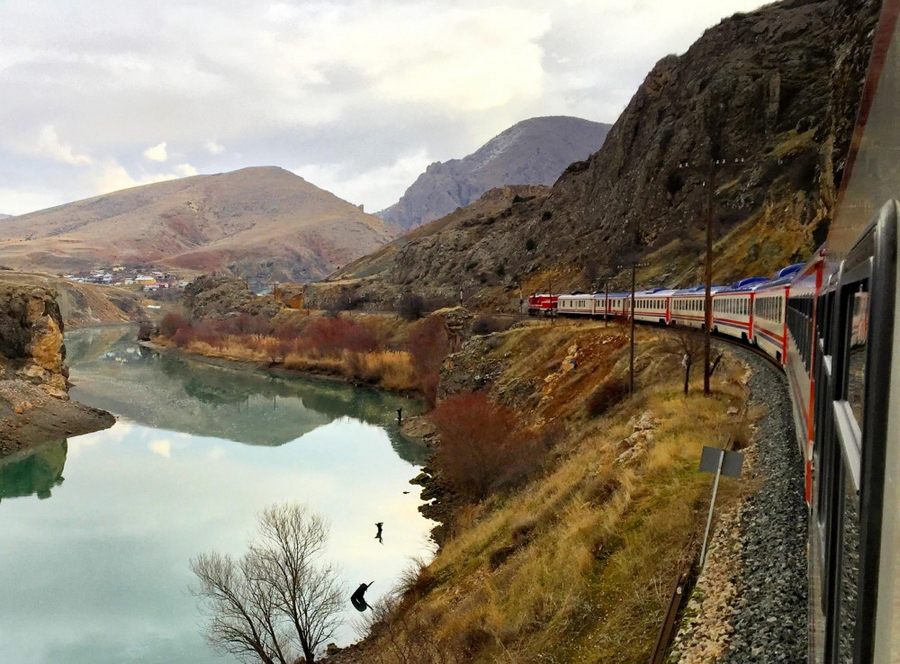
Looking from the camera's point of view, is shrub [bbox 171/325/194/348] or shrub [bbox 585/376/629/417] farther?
shrub [bbox 171/325/194/348]

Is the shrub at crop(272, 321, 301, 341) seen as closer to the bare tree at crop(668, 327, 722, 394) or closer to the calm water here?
the calm water

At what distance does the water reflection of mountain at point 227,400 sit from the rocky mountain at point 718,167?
2665cm

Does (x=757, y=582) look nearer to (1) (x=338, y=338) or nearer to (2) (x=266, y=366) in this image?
(1) (x=338, y=338)

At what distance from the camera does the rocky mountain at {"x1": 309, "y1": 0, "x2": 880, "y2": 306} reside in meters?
42.6

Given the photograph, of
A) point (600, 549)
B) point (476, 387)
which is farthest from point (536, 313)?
point (600, 549)

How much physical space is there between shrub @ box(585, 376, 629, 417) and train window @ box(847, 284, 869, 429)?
27.0 meters

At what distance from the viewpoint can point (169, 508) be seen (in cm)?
3178

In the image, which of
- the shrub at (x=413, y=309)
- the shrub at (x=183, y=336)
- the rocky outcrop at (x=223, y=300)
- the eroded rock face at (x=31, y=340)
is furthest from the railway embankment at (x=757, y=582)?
the rocky outcrop at (x=223, y=300)

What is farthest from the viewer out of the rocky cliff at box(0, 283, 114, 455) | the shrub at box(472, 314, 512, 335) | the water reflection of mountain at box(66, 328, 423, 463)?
the shrub at box(472, 314, 512, 335)

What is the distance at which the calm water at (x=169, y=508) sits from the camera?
2120 cm

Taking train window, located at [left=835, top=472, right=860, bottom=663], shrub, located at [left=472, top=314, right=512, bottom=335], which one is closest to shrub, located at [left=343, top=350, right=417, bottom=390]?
shrub, located at [left=472, top=314, right=512, bottom=335]

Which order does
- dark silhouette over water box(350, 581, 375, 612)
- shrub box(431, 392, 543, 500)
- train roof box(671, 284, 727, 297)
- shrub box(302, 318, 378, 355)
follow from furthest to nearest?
shrub box(302, 318, 378, 355), train roof box(671, 284, 727, 297), shrub box(431, 392, 543, 500), dark silhouette over water box(350, 581, 375, 612)

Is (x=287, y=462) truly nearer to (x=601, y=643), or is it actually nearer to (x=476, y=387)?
(x=476, y=387)

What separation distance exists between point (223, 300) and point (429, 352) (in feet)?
244
